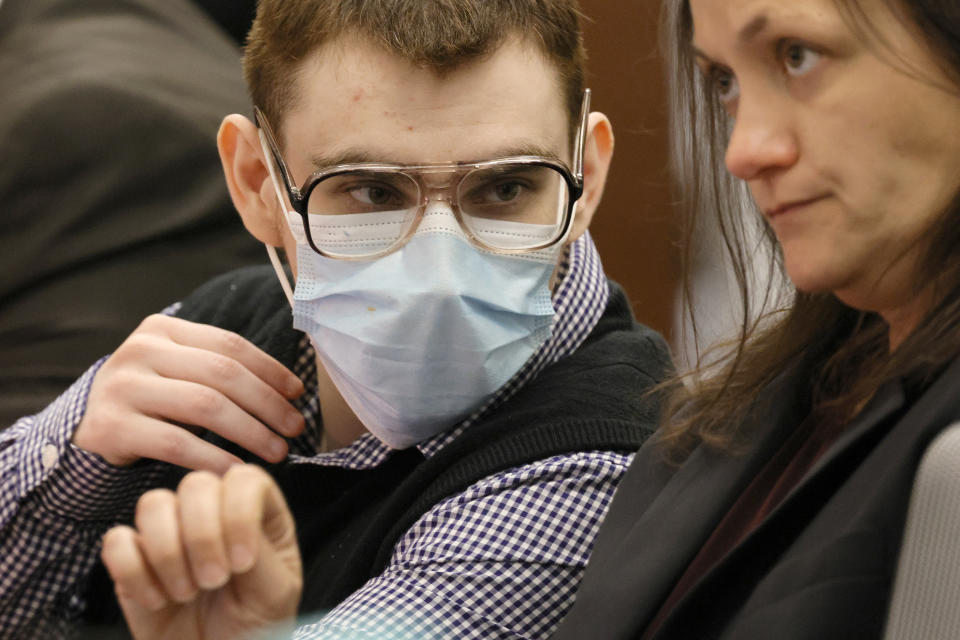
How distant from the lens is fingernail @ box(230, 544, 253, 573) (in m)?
0.76

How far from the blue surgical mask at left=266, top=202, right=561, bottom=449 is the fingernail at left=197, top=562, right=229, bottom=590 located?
16.9 inches

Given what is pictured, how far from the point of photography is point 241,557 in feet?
2.52

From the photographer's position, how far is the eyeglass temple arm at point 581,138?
1.28 m

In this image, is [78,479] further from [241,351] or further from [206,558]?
[206,558]

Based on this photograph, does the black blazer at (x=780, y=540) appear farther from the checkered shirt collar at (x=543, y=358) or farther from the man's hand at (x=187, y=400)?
the man's hand at (x=187, y=400)

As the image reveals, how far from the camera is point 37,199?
1.89 m

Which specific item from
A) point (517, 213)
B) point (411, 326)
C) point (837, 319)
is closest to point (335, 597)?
point (411, 326)

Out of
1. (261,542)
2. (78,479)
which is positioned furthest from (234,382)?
(261,542)

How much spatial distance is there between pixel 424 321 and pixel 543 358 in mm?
177

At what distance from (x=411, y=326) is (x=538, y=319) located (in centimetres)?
14

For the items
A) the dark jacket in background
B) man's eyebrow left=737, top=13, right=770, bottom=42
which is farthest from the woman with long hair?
the dark jacket in background

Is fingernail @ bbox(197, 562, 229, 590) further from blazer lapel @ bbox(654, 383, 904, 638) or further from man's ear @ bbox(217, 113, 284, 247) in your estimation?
man's ear @ bbox(217, 113, 284, 247)

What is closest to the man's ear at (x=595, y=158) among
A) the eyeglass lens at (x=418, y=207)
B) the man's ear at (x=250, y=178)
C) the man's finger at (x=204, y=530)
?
the eyeglass lens at (x=418, y=207)

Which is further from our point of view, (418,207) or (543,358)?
(543,358)
